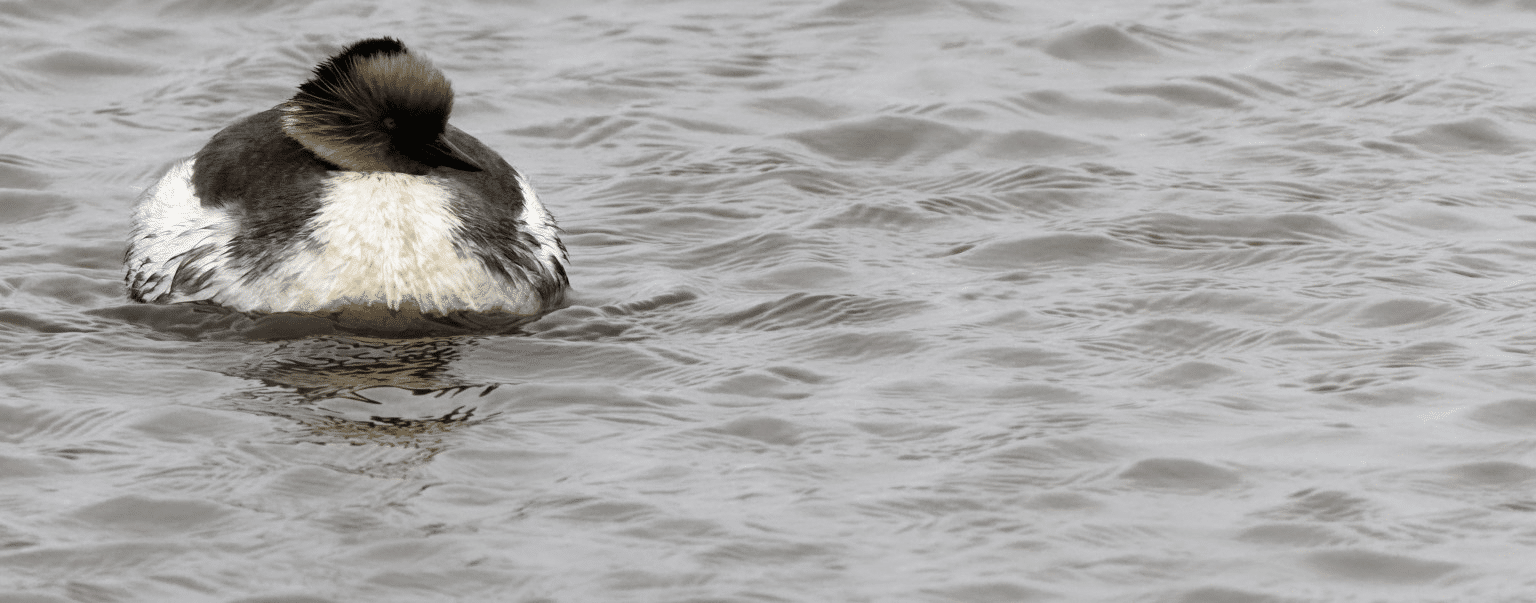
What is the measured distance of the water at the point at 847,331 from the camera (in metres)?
6.14

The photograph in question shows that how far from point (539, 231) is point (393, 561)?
297 centimetres

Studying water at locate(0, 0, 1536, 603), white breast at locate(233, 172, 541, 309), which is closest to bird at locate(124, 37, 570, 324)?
white breast at locate(233, 172, 541, 309)

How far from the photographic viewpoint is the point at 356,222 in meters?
8.18

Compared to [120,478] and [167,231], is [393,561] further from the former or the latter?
[167,231]

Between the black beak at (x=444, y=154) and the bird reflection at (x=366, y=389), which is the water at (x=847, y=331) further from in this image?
the black beak at (x=444, y=154)

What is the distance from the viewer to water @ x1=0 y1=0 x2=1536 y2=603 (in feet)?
20.1

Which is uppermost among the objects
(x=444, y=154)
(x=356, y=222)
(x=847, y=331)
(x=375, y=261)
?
(x=444, y=154)

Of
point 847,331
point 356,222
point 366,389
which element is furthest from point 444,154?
point 847,331

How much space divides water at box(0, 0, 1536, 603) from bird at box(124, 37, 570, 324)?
0.20m

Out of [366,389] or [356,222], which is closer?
[366,389]

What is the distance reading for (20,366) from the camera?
25.3 feet

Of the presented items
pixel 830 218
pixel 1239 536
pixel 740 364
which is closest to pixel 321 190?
pixel 740 364

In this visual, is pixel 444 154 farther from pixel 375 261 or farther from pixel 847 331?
pixel 847 331

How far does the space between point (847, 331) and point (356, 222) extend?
75.6 inches
